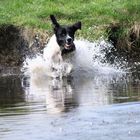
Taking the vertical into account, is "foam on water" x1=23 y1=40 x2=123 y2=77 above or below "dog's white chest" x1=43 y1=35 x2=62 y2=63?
below

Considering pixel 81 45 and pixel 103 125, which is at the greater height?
pixel 81 45

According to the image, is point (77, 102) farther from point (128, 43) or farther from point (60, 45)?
point (128, 43)

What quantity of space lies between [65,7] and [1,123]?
11509 mm

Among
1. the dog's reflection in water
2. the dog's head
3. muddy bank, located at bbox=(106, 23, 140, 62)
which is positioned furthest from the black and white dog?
muddy bank, located at bbox=(106, 23, 140, 62)

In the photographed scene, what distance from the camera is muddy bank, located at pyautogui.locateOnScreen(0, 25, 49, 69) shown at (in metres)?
17.7

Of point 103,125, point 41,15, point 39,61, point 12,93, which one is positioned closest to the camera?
point 103,125

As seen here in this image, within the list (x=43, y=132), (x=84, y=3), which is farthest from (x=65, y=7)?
(x=43, y=132)

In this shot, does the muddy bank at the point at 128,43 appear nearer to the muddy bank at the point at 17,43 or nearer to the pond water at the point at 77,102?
the pond water at the point at 77,102

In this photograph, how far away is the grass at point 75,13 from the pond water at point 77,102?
154 cm

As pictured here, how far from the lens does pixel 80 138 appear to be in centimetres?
779

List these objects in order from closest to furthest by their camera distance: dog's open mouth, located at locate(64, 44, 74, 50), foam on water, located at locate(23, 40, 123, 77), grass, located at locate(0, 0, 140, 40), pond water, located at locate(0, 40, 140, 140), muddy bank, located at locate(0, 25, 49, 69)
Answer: pond water, located at locate(0, 40, 140, 140) < foam on water, located at locate(23, 40, 123, 77) < dog's open mouth, located at locate(64, 44, 74, 50) < muddy bank, located at locate(0, 25, 49, 69) < grass, located at locate(0, 0, 140, 40)

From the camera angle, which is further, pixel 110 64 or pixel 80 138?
pixel 110 64

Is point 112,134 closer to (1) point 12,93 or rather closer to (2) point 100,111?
(2) point 100,111

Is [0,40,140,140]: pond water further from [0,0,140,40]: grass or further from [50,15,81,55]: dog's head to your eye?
[0,0,140,40]: grass
